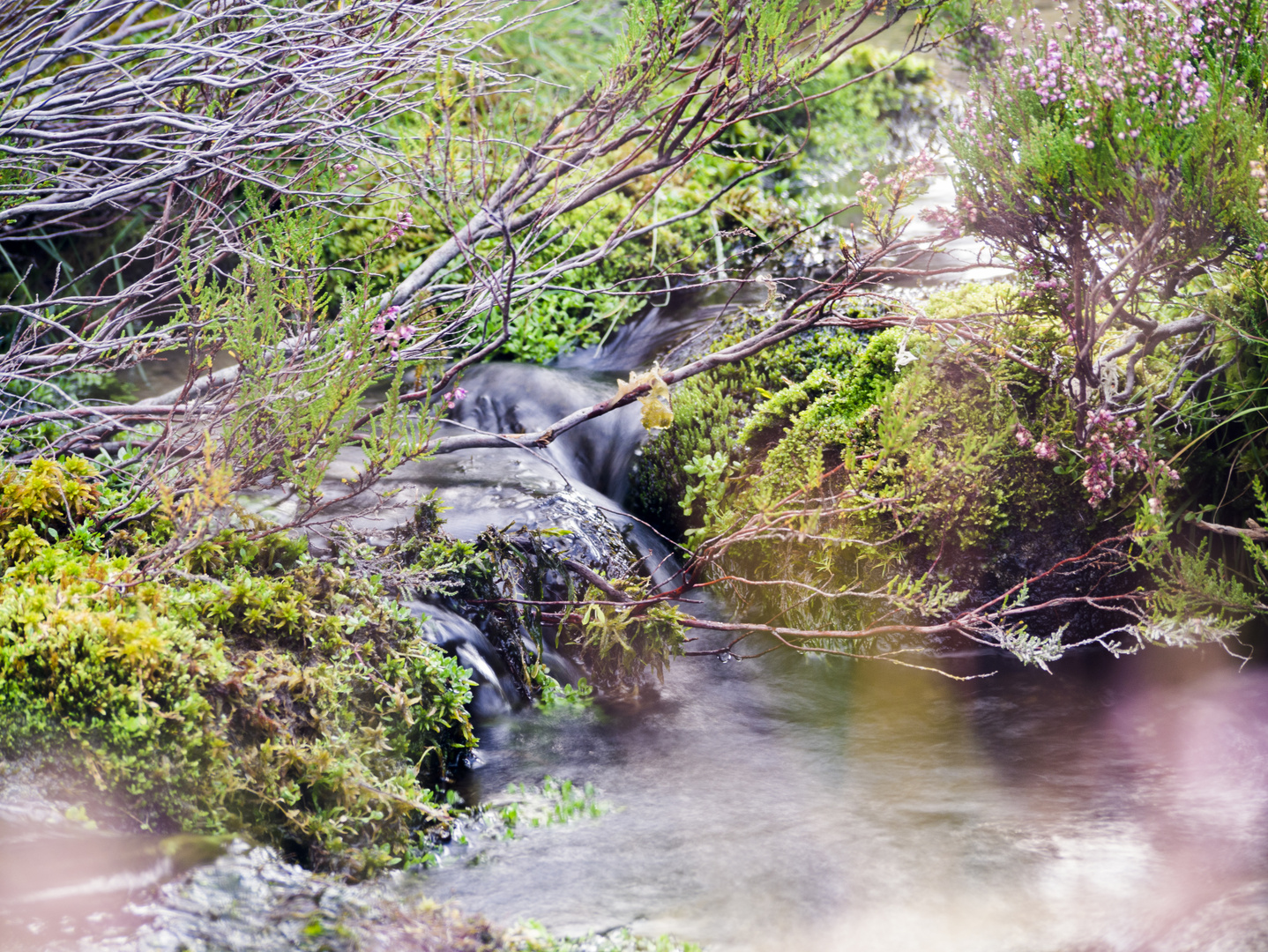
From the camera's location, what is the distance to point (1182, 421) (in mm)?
4090

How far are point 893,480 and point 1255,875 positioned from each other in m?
2.23

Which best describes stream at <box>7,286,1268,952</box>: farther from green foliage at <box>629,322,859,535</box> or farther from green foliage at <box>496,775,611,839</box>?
green foliage at <box>629,322,859,535</box>

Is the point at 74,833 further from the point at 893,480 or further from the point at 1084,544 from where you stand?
the point at 1084,544

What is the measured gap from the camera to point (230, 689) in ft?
9.70

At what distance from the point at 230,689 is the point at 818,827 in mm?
→ 2077

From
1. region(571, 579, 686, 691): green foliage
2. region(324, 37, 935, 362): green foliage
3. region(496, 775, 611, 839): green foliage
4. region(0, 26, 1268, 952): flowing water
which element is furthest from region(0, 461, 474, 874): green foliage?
region(324, 37, 935, 362): green foliage

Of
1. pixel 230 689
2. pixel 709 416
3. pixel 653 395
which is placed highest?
pixel 653 395

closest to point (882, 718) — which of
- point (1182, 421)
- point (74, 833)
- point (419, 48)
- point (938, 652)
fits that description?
point (938, 652)

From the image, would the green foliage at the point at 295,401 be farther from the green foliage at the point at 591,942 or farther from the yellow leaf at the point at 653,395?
the green foliage at the point at 591,942

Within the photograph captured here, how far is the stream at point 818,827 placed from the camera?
2453mm

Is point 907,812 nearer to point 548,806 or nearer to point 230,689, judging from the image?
point 548,806

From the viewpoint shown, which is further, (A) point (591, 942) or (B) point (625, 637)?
(B) point (625, 637)

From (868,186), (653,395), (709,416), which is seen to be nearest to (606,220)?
(709,416)

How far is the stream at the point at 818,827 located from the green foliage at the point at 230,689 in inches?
6.8
